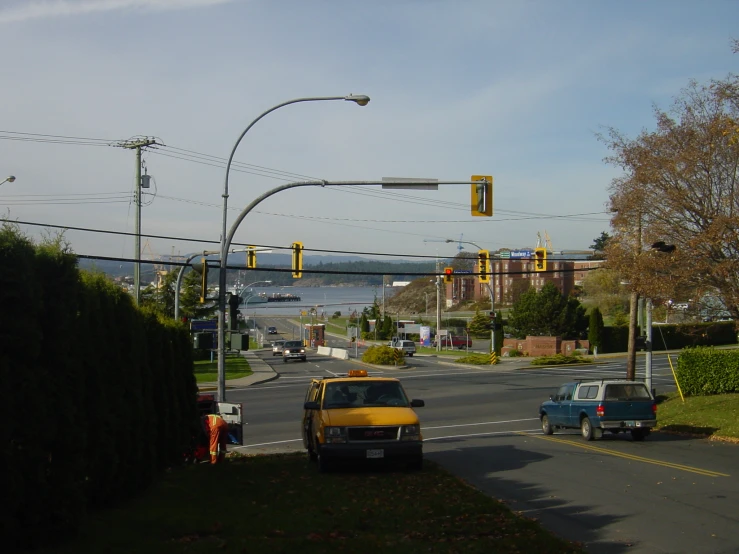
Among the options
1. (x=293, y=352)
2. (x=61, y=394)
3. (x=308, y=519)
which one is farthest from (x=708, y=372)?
(x=293, y=352)

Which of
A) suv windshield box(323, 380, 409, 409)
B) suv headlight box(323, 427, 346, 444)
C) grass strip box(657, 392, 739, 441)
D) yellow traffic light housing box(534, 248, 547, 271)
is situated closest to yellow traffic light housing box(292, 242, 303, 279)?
yellow traffic light housing box(534, 248, 547, 271)

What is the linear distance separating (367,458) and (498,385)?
2982 centimetres

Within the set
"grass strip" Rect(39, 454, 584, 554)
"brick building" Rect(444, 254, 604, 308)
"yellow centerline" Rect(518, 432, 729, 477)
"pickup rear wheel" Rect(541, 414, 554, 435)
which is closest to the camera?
"grass strip" Rect(39, 454, 584, 554)

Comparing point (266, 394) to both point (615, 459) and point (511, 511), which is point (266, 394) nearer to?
point (615, 459)

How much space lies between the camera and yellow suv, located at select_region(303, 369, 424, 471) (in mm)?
14320

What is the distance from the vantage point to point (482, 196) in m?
19.3

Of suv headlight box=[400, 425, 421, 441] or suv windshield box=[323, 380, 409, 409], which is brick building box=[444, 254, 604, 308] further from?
suv headlight box=[400, 425, 421, 441]

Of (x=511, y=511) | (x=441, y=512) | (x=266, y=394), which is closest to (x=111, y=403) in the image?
(x=441, y=512)

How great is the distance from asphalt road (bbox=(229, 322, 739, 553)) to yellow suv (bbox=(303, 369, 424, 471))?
144cm

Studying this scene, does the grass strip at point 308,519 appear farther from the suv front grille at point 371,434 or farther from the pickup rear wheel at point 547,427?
the pickup rear wheel at point 547,427

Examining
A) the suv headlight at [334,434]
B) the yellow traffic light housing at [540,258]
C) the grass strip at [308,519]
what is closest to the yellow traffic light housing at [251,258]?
the yellow traffic light housing at [540,258]

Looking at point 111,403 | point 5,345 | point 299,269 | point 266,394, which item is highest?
point 299,269

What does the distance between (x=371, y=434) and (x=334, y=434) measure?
675 mm

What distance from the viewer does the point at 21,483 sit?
7.31 metres
